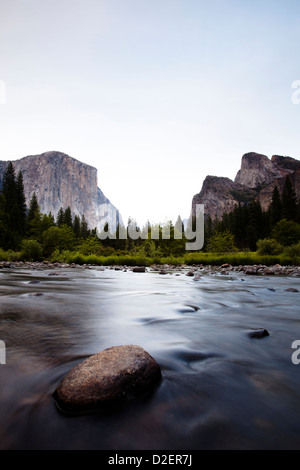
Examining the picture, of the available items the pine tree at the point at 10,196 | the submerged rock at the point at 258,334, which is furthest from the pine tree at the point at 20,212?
the submerged rock at the point at 258,334

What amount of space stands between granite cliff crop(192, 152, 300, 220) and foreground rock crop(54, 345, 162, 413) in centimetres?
16870

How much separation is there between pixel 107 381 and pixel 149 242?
3347 centimetres

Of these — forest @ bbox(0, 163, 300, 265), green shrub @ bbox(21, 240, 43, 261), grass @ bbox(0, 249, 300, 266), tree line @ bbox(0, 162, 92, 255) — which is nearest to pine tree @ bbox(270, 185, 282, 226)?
forest @ bbox(0, 163, 300, 265)

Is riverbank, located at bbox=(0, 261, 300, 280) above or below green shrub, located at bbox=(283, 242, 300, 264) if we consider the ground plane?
below

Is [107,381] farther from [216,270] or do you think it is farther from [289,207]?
[289,207]

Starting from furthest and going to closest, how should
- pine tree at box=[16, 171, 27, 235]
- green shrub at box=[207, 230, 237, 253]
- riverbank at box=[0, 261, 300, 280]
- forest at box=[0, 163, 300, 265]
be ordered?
pine tree at box=[16, 171, 27, 235] < green shrub at box=[207, 230, 237, 253] < forest at box=[0, 163, 300, 265] < riverbank at box=[0, 261, 300, 280]

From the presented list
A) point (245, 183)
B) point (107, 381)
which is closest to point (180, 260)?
point (107, 381)

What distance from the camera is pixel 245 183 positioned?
193875 millimetres

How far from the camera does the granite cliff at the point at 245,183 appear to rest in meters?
169

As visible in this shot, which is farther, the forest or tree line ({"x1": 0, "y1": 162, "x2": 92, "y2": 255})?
tree line ({"x1": 0, "y1": 162, "x2": 92, "y2": 255})

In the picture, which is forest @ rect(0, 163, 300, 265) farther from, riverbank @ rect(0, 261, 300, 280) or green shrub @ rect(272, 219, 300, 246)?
riverbank @ rect(0, 261, 300, 280)

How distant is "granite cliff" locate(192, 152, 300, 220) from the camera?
556 feet

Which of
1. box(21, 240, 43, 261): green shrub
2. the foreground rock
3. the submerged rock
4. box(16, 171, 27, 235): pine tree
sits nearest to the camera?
the foreground rock

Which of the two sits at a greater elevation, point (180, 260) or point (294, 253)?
point (294, 253)
